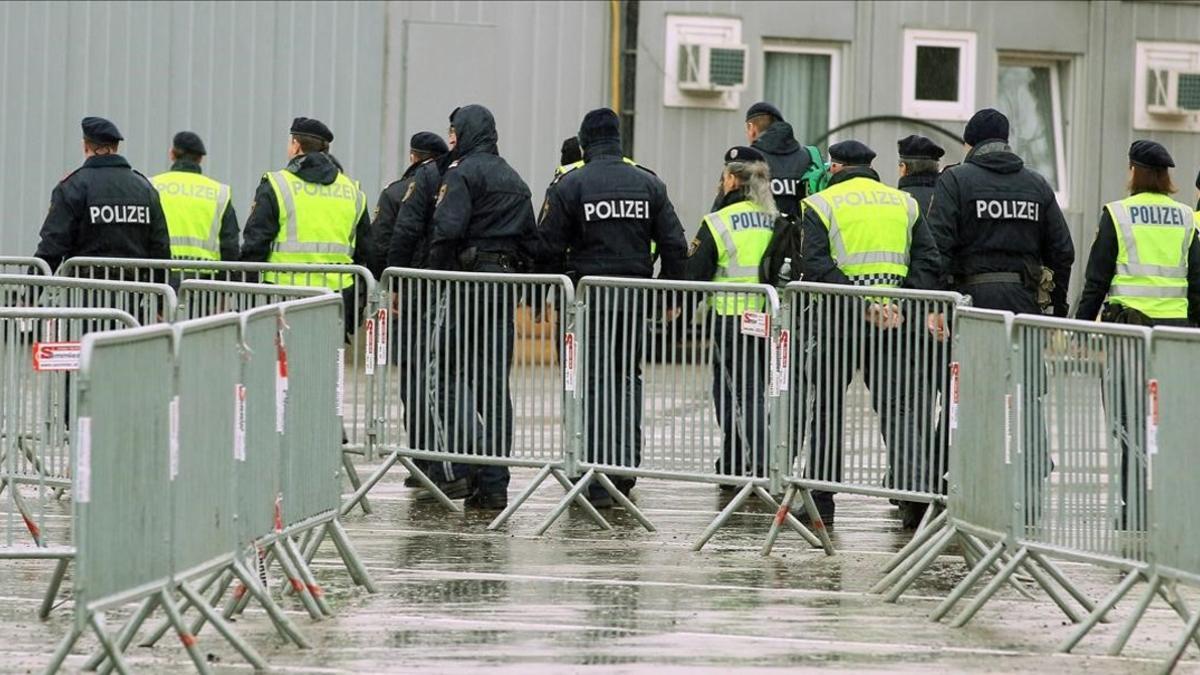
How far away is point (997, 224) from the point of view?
12.5 meters

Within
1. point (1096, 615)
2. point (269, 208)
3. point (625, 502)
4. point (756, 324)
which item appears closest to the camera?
point (1096, 615)

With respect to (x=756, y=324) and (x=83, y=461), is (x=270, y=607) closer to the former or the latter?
(x=83, y=461)

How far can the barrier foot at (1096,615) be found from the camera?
877cm

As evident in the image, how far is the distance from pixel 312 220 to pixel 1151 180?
472 cm

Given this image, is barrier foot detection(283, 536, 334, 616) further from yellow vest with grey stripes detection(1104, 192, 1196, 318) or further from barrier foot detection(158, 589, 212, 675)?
yellow vest with grey stripes detection(1104, 192, 1196, 318)

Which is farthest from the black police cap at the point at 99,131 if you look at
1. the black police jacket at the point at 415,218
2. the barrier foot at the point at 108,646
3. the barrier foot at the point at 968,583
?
the barrier foot at the point at 108,646

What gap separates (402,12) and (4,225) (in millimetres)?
3881

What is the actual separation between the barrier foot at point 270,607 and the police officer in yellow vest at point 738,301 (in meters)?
3.50

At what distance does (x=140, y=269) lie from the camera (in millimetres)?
13820

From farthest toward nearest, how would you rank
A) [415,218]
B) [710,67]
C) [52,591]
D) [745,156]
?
1. [710,67]
2. [415,218]
3. [745,156]
4. [52,591]

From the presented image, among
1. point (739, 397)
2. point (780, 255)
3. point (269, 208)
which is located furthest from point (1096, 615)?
point (269, 208)

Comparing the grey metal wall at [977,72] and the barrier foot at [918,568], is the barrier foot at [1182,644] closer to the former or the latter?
the barrier foot at [918,568]

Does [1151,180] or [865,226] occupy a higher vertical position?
[1151,180]

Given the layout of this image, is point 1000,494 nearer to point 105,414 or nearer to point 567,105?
point 105,414
